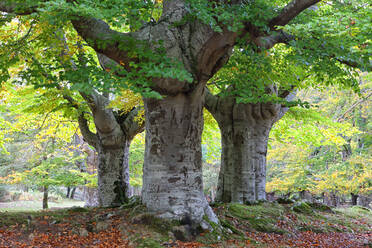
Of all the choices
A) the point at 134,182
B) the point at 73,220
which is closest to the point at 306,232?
the point at 73,220

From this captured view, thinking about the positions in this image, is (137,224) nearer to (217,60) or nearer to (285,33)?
(217,60)

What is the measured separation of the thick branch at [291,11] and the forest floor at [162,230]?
3815mm

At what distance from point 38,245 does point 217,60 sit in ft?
14.0

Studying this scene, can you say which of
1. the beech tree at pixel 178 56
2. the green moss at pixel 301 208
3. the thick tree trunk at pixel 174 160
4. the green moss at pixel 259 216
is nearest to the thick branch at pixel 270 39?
the beech tree at pixel 178 56

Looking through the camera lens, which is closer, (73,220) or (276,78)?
(73,220)

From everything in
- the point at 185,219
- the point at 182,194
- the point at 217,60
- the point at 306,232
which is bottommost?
the point at 306,232

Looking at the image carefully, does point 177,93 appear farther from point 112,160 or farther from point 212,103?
point 112,160

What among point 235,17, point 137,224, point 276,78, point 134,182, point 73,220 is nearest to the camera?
point 235,17

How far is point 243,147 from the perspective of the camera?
8.48 metres

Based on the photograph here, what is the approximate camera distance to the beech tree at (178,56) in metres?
4.70

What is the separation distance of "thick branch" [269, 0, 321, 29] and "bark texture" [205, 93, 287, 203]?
3.72m

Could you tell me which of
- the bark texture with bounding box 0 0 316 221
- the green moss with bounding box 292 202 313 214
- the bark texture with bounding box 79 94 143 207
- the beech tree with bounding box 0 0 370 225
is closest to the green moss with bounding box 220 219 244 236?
the beech tree with bounding box 0 0 370 225

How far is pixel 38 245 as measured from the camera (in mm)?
4629

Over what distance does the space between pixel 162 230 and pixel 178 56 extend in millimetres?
2952
